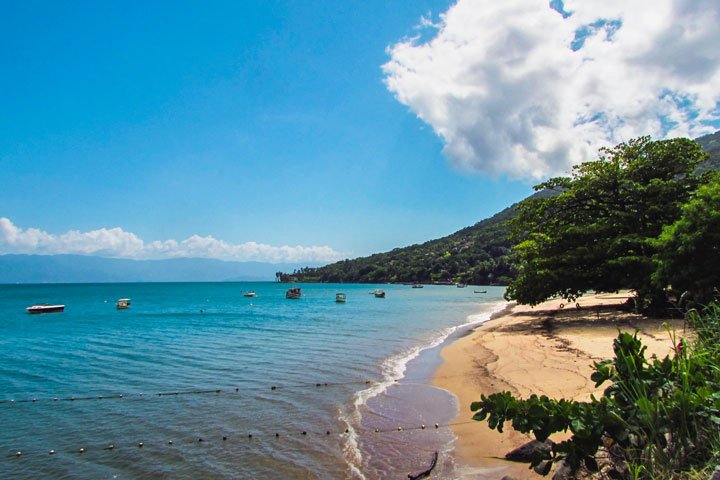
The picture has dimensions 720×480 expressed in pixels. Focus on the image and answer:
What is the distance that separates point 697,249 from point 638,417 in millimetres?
16802

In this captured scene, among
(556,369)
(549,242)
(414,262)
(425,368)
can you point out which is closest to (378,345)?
(425,368)

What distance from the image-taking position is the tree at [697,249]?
15602mm

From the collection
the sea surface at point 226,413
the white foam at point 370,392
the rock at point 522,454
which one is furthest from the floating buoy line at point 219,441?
the rock at point 522,454

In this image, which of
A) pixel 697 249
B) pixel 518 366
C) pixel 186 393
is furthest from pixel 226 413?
pixel 697 249

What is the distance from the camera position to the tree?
51.2ft

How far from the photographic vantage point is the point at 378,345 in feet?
72.9

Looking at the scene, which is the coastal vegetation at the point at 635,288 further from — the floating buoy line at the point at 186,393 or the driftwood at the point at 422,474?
the floating buoy line at the point at 186,393

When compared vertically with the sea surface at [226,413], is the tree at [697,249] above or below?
above

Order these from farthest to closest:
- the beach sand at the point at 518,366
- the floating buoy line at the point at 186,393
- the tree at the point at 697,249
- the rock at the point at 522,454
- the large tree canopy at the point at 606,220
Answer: the large tree canopy at the point at 606,220 → the tree at the point at 697,249 → the floating buoy line at the point at 186,393 → the beach sand at the point at 518,366 → the rock at the point at 522,454

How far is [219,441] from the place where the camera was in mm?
9227

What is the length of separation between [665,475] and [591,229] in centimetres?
2348

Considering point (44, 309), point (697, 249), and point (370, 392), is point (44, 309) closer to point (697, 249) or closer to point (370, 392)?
point (370, 392)

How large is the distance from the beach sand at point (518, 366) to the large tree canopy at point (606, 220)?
2.40 m

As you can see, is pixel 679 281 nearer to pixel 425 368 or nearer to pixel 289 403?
pixel 425 368
